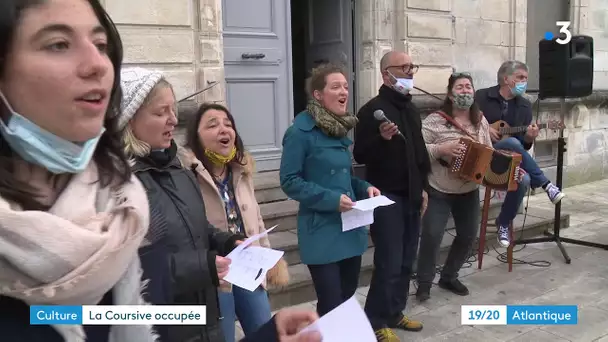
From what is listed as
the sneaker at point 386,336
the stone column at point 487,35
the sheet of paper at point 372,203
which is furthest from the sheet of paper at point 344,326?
the stone column at point 487,35

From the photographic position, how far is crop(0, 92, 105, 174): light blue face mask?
95 centimetres

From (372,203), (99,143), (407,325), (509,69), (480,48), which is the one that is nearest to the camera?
(99,143)

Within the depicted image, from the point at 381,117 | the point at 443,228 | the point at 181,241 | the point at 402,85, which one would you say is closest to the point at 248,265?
the point at 181,241

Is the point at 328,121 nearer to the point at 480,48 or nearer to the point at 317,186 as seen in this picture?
the point at 317,186

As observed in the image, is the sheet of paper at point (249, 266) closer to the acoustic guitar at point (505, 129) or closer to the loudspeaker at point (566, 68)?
the acoustic guitar at point (505, 129)

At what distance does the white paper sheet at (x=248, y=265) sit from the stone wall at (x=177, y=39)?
3.02m

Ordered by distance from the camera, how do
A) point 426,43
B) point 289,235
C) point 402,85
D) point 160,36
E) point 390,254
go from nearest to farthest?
1. point 390,254
2. point 402,85
3. point 160,36
4. point 289,235
5. point 426,43

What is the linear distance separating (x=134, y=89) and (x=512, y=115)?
4046mm

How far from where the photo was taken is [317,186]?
10.2ft

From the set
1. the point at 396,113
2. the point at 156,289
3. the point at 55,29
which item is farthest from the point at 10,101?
the point at 396,113

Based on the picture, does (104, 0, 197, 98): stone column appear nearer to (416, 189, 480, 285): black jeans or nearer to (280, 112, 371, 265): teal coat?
(280, 112, 371, 265): teal coat

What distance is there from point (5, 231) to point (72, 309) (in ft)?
0.64

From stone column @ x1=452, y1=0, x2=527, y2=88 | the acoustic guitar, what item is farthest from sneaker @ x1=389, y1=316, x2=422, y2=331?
stone column @ x1=452, y1=0, x2=527, y2=88

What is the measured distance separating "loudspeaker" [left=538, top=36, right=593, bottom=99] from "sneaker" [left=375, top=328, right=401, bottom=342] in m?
3.35
